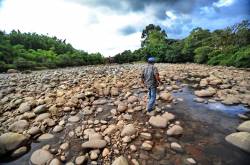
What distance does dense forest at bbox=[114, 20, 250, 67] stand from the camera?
16.3 m

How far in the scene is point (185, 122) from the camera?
457cm

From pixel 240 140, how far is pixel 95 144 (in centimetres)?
290

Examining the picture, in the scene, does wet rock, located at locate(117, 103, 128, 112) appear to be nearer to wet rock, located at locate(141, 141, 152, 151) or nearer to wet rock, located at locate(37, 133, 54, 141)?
wet rock, located at locate(141, 141, 152, 151)

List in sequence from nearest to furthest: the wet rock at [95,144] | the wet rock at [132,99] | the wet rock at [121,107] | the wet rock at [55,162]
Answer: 1. the wet rock at [55,162]
2. the wet rock at [95,144]
3. the wet rock at [121,107]
4. the wet rock at [132,99]

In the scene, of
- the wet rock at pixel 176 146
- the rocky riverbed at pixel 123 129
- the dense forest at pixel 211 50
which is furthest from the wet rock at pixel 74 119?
the dense forest at pixel 211 50

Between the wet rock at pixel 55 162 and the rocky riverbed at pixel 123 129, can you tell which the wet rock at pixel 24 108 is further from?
the wet rock at pixel 55 162

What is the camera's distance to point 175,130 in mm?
4055

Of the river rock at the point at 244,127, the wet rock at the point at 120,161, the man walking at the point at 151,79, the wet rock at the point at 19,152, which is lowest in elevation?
the wet rock at the point at 19,152

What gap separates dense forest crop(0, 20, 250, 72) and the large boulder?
1270cm

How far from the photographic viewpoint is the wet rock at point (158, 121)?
437cm

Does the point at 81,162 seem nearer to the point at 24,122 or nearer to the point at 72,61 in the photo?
the point at 24,122

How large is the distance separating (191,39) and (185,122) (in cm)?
2445

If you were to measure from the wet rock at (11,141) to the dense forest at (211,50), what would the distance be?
615 inches

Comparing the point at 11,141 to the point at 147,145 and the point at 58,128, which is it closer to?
the point at 58,128
